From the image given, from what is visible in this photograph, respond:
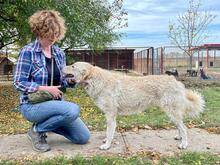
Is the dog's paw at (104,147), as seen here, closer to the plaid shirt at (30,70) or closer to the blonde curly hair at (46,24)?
the plaid shirt at (30,70)

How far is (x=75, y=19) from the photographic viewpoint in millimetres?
13633

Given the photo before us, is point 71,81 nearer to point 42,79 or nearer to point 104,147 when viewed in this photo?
point 42,79

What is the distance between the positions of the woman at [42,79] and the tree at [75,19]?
7103 millimetres

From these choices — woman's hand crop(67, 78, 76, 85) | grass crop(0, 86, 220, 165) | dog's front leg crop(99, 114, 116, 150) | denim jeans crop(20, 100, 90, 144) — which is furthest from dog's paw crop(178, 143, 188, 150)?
woman's hand crop(67, 78, 76, 85)

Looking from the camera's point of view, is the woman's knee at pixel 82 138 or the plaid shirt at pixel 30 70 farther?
the woman's knee at pixel 82 138

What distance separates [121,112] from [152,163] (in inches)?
46.6

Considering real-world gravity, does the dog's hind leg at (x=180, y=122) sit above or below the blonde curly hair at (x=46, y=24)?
below

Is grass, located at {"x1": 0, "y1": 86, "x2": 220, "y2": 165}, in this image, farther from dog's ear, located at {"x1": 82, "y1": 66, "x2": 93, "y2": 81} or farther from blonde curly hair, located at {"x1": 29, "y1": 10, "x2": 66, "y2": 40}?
blonde curly hair, located at {"x1": 29, "y1": 10, "x2": 66, "y2": 40}

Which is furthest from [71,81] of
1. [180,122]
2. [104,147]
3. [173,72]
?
[173,72]

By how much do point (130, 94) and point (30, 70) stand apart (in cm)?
146

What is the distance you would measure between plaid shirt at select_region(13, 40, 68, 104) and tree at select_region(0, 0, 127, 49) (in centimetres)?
721

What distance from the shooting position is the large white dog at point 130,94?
5.68 meters

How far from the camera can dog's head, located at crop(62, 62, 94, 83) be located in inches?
218

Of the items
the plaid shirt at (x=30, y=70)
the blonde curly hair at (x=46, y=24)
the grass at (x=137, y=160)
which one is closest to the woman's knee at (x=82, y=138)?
the grass at (x=137, y=160)
